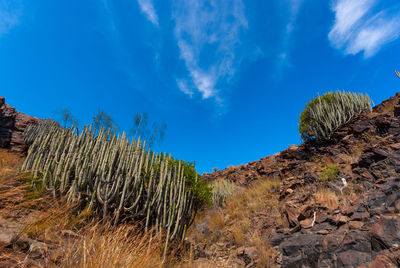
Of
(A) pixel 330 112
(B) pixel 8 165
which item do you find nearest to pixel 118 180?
(B) pixel 8 165

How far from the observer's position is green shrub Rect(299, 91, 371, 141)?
10289 millimetres

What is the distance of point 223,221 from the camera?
25.2ft

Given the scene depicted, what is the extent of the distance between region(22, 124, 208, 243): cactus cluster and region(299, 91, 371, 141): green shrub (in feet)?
27.2

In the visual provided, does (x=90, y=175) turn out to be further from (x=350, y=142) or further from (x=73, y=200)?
(x=350, y=142)

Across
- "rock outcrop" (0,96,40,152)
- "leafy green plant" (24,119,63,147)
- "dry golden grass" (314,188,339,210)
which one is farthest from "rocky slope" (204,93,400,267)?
"rock outcrop" (0,96,40,152)

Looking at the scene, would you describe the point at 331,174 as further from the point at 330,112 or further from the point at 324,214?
the point at 330,112

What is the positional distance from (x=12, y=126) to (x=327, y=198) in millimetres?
18050

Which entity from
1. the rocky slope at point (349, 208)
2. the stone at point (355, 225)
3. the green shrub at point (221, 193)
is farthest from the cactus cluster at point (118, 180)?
the stone at point (355, 225)

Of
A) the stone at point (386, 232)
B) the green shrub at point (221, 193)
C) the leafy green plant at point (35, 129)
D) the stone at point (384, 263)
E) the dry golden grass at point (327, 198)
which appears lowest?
the stone at point (384, 263)

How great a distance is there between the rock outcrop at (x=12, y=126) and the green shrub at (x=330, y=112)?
18049 millimetres

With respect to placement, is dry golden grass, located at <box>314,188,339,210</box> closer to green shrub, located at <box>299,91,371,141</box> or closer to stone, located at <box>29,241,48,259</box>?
green shrub, located at <box>299,91,371,141</box>

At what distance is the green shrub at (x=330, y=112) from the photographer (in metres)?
10.3

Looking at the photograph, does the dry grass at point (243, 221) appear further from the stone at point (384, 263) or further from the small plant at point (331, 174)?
the stone at point (384, 263)

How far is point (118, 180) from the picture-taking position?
205 inches
